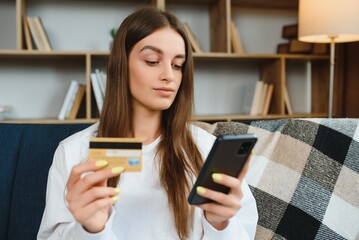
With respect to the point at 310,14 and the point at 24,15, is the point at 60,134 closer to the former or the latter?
the point at 24,15

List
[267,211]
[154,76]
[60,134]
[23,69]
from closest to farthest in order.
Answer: [154,76], [267,211], [60,134], [23,69]

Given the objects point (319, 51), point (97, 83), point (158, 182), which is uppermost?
point (319, 51)

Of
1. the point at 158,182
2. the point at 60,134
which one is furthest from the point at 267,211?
the point at 60,134

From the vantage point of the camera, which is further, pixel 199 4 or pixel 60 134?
pixel 199 4

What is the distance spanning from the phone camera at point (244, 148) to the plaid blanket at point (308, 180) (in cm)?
59

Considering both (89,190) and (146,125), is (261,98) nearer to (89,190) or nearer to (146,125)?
(146,125)

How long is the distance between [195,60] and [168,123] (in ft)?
5.60

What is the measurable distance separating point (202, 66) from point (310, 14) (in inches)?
36.3

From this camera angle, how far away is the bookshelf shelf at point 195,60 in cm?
257

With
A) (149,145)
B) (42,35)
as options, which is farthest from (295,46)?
(149,145)

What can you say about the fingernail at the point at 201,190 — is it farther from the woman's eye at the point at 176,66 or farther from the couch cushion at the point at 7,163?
the couch cushion at the point at 7,163

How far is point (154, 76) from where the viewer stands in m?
1.05

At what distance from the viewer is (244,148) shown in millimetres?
783

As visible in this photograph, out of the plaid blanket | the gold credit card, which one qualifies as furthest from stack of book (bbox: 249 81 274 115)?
the gold credit card
